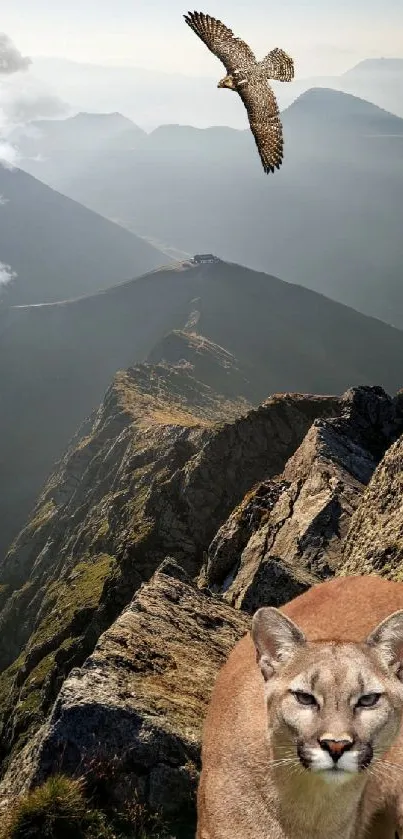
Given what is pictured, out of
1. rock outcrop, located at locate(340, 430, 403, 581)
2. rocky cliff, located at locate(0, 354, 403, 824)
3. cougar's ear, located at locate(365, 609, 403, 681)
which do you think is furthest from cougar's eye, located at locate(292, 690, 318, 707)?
rock outcrop, located at locate(340, 430, 403, 581)

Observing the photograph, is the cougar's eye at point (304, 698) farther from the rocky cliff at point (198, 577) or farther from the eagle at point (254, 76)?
the eagle at point (254, 76)

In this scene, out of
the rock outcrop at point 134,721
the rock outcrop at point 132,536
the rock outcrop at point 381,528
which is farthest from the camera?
the rock outcrop at point 132,536

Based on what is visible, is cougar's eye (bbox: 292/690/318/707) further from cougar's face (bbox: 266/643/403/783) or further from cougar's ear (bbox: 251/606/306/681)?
cougar's ear (bbox: 251/606/306/681)

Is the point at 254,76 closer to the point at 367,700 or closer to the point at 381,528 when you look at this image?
the point at 381,528

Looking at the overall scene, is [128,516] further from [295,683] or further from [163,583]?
[295,683]

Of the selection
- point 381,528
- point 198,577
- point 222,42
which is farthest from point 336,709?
point 198,577

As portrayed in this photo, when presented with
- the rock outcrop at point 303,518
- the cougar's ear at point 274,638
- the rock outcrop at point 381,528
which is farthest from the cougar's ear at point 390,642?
the rock outcrop at point 303,518
